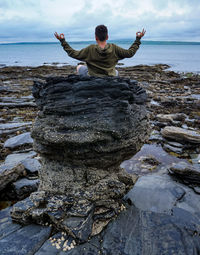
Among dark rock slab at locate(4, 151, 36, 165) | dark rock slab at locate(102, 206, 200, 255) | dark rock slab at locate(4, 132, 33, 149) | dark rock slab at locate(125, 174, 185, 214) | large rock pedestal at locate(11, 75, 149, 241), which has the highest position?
large rock pedestal at locate(11, 75, 149, 241)

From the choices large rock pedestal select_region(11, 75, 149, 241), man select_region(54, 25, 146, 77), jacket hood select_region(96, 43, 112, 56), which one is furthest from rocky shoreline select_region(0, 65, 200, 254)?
jacket hood select_region(96, 43, 112, 56)

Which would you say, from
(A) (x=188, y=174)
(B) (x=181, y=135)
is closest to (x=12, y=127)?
(B) (x=181, y=135)

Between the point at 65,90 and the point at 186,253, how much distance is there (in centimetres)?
415

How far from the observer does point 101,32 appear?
5.98 metres

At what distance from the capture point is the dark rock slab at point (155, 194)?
588cm

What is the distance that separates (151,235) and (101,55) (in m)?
4.66

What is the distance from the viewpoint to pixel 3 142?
10.3 metres

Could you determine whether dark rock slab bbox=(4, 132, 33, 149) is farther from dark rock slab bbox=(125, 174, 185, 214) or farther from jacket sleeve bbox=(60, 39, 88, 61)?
dark rock slab bbox=(125, 174, 185, 214)

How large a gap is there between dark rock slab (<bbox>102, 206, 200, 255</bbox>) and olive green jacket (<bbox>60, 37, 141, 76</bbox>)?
392 cm

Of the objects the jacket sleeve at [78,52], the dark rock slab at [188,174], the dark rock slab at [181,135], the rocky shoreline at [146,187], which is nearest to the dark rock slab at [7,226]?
the rocky shoreline at [146,187]

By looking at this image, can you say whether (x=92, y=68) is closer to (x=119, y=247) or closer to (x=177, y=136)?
(x=119, y=247)

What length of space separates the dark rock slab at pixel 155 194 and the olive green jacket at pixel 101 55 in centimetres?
350

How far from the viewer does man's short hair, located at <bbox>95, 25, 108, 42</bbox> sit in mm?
5957

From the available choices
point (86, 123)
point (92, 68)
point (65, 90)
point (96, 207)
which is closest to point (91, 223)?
point (96, 207)
